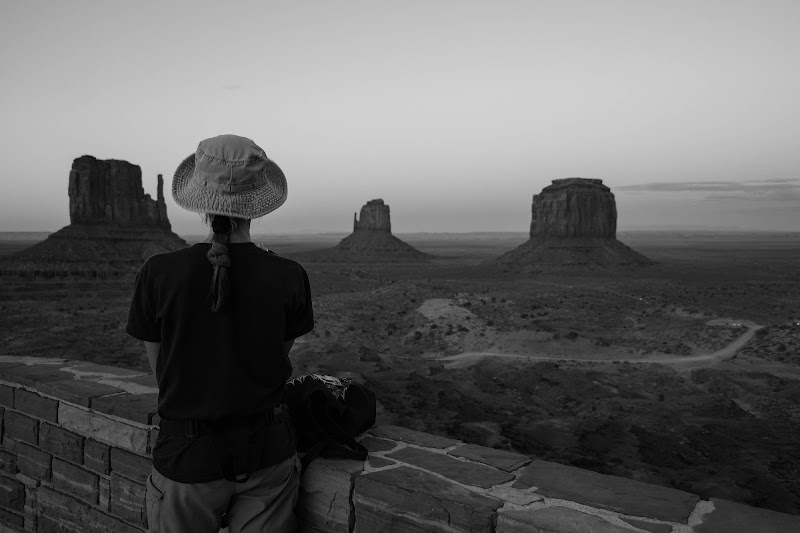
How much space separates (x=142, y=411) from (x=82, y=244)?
62.4 metres

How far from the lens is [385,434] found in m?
3.32

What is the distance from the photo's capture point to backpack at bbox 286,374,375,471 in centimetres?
282

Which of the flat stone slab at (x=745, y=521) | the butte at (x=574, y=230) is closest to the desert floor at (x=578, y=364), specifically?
the flat stone slab at (x=745, y=521)

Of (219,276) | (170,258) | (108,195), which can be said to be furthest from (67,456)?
(108,195)

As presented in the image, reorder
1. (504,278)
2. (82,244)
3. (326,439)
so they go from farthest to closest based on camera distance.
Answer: (82,244) → (504,278) → (326,439)

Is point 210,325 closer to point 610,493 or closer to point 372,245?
point 610,493

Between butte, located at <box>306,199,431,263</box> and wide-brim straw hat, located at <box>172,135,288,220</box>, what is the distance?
258ft

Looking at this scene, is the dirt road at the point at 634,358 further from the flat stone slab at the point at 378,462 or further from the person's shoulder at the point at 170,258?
the person's shoulder at the point at 170,258

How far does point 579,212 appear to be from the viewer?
67.9m

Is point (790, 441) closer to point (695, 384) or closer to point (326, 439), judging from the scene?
point (695, 384)

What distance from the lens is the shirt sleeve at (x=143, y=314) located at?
218 centimetres

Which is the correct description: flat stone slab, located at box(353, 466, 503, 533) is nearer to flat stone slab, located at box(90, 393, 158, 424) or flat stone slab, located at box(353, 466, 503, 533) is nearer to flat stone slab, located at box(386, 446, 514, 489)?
flat stone slab, located at box(386, 446, 514, 489)

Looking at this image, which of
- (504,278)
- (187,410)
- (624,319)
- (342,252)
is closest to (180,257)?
(187,410)

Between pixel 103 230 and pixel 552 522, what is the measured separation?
228ft
